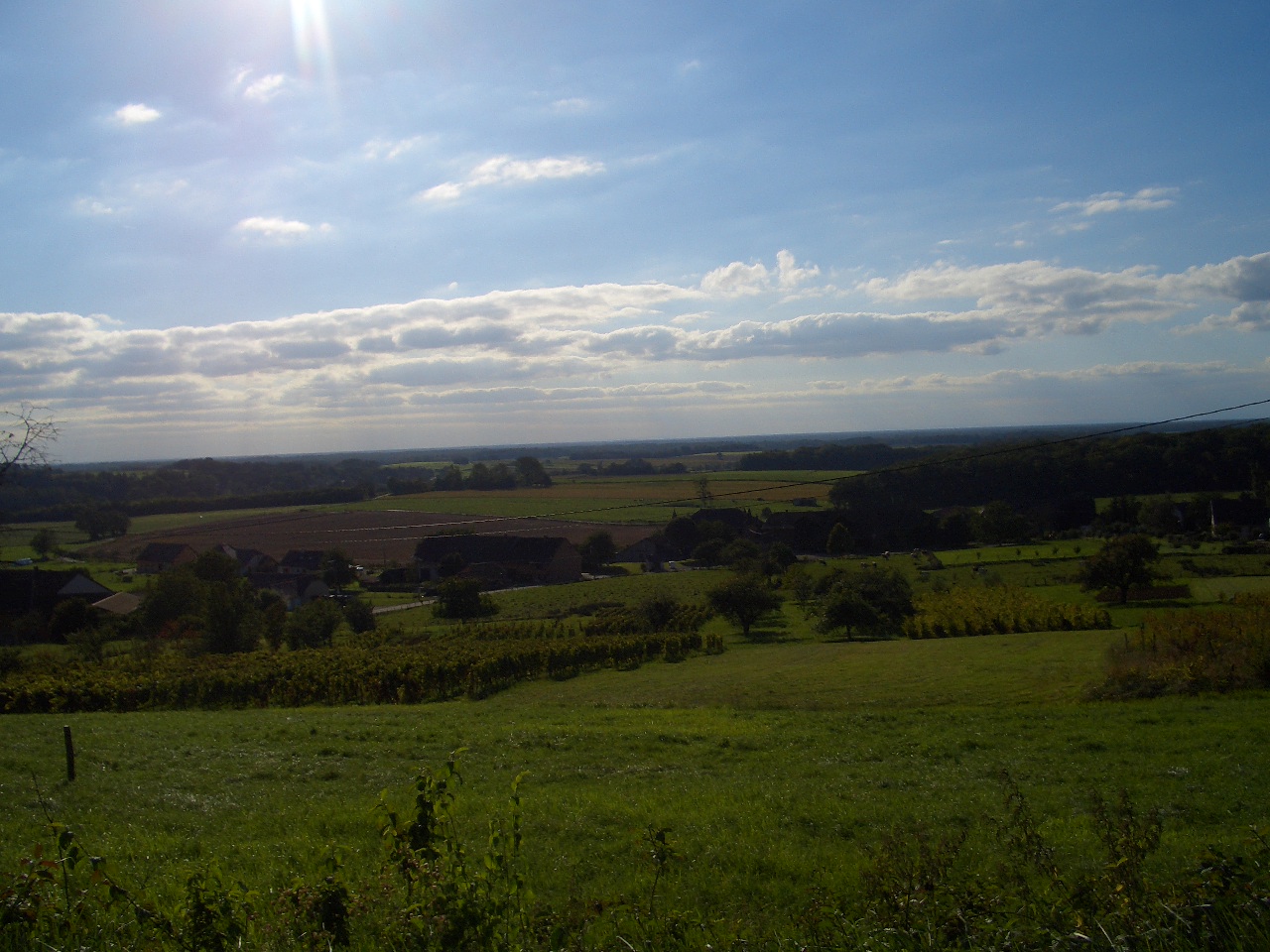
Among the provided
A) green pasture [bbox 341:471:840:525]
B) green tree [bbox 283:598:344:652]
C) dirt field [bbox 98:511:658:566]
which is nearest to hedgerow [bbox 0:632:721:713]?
green tree [bbox 283:598:344:652]

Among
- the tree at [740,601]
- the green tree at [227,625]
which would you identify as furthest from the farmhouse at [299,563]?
the tree at [740,601]

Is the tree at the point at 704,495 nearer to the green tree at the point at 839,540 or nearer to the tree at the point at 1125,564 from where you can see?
the green tree at the point at 839,540

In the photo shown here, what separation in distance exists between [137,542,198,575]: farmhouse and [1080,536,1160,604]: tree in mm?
51521

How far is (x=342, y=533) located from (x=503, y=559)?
37.9 feet

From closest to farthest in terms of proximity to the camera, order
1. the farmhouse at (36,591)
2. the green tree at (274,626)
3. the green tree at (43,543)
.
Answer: the green tree at (274,626)
the farmhouse at (36,591)
the green tree at (43,543)

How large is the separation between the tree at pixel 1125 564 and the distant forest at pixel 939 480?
12903 millimetres

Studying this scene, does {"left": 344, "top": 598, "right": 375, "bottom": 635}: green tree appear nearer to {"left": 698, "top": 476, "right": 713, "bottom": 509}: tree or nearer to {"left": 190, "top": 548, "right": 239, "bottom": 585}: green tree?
{"left": 190, "top": 548, "right": 239, "bottom": 585}: green tree

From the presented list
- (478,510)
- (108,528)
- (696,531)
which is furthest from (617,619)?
(108,528)

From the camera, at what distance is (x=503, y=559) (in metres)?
60.6

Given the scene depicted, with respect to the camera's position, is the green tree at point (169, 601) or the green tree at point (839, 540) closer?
the green tree at point (169, 601)

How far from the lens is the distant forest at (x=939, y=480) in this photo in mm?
56219

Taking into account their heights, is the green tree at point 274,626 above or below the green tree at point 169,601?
below

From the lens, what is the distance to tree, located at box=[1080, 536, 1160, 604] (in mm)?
40500

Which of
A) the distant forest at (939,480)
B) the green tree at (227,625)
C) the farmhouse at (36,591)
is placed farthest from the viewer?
the distant forest at (939,480)
